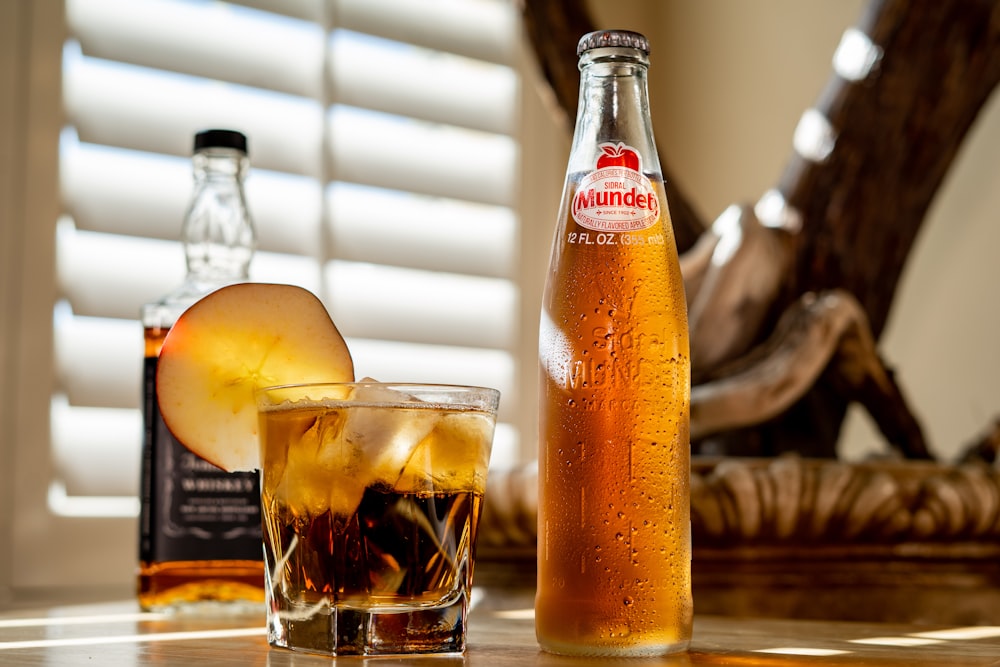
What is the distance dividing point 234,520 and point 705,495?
0.42 meters

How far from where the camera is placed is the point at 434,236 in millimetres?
1886

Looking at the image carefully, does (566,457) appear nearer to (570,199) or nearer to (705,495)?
(570,199)

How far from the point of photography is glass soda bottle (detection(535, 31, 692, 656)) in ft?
2.00

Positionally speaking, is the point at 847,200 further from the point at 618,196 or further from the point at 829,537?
the point at 618,196

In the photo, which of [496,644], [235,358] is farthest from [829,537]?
[235,358]

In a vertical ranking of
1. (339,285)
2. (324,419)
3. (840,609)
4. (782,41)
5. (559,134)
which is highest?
(782,41)

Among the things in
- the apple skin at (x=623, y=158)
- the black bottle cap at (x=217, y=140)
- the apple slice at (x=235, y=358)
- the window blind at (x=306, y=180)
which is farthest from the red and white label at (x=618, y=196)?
the window blind at (x=306, y=180)

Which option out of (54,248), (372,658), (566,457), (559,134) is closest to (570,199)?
(566,457)

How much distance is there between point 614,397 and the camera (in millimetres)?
621

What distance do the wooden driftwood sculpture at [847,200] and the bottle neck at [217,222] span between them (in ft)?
2.04

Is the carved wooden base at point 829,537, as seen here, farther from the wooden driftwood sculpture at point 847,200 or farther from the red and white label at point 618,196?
the red and white label at point 618,196

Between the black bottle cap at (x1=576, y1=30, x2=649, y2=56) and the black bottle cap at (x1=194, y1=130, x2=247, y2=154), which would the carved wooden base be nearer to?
the black bottle cap at (x1=194, y1=130, x2=247, y2=154)

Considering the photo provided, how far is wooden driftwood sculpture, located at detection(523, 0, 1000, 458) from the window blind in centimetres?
38

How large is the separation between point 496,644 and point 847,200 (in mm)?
1066
